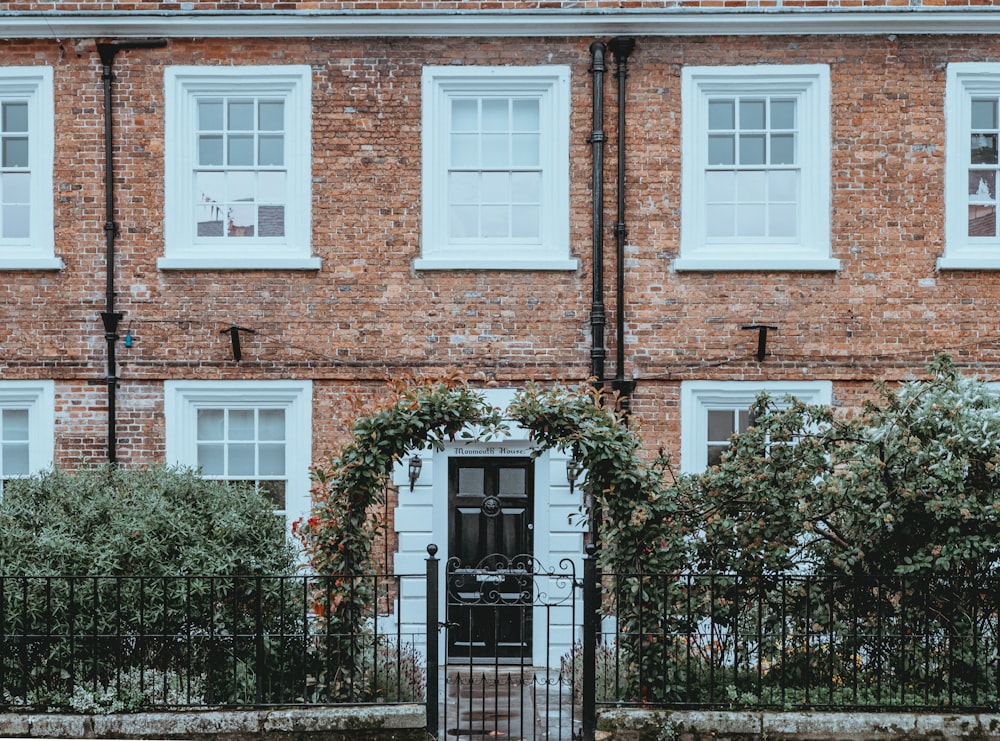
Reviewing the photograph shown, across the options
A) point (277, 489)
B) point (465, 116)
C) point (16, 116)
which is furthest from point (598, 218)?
point (16, 116)

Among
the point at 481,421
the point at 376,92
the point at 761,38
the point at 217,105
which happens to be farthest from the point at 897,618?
the point at 217,105

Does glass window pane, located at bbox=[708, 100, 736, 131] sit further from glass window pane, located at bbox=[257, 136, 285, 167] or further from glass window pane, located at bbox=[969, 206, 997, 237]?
glass window pane, located at bbox=[257, 136, 285, 167]

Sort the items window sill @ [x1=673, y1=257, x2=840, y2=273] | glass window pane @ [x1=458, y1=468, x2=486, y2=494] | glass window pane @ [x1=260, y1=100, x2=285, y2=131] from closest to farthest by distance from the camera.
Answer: window sill @ [x1=673, y1=257, x2=840, y2=273], glass window pane @ [x1=260, y1=100, x2=285, y2=131], glass window pane @ [x1=458, y1=468, x2=486, y2=494]

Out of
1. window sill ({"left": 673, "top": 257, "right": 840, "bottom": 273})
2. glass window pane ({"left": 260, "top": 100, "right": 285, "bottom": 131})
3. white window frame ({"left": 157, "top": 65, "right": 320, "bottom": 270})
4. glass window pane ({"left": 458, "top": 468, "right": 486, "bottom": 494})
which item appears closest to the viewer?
window sill ({"left": 673, "top": 257, "right": 840, "bottom": 273})

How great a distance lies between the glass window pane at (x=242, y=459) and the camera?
11609mm

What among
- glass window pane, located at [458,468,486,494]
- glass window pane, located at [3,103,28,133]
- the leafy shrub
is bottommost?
the leafy shrub

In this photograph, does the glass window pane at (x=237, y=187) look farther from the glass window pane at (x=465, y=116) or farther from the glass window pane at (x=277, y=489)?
the glass window pane at (x=277, y=489)

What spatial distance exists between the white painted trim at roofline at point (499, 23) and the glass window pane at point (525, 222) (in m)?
1.92

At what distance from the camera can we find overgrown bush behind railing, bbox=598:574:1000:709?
7.79m

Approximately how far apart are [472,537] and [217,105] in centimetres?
570

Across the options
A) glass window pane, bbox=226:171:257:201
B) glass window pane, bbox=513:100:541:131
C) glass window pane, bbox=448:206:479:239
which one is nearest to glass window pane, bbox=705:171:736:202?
glass window pane, bbox=513:100:541:131

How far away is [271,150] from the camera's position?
38.1 ft

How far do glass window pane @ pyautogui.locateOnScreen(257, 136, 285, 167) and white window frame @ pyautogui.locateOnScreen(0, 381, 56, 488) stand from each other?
3.45 m

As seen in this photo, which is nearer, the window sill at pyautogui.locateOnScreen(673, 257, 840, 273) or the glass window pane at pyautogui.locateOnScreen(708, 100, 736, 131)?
the window sill at pyautogui.locateOnScreen(673, 257, 840, 273)
